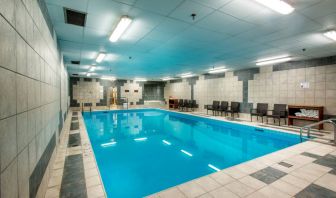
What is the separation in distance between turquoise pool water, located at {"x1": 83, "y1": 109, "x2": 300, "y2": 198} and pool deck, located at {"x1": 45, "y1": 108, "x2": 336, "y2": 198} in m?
0.53

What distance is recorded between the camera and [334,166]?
304 cm

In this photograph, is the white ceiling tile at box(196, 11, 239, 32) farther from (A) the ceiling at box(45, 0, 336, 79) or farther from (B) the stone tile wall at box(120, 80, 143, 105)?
(B) the stone tile wall at box(120, 80, 143, 105)

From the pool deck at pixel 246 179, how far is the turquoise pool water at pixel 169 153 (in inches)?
20.7

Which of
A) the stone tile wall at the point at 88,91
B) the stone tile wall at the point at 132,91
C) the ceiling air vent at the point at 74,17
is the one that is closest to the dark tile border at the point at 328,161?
the ceiling air vent at the point at 74,17

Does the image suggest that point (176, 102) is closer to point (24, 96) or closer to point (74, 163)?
point (74, 163)

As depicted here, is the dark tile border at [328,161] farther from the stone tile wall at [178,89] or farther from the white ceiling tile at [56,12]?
the stone tile wall at [178,89]

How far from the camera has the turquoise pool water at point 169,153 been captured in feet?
10.2

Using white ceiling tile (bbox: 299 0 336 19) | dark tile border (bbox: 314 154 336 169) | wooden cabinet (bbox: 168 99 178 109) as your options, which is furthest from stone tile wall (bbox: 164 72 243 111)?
white ceiling tile (bbox: 299 0 336 19)

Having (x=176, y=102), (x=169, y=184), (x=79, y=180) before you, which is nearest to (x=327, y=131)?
(x=169, y=184)

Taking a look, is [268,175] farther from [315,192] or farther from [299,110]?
[299,110]

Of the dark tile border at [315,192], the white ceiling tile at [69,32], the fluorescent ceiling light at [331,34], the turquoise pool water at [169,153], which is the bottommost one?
the turquoise pool water at [169,153]

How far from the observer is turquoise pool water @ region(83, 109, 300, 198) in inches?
122

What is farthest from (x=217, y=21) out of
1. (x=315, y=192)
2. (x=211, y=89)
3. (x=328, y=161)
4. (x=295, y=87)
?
(x=211, y=89)

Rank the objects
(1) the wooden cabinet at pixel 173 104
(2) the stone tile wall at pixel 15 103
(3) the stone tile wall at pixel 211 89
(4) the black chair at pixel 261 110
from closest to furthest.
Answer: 1. (2) the stone tile wall at pixel 15 103
2. (4) the black chair at pixel 261 110
3. (3) the stone tile wall at pixel 211 89
4. (1) the wooden cabinet at pixel 173 104
